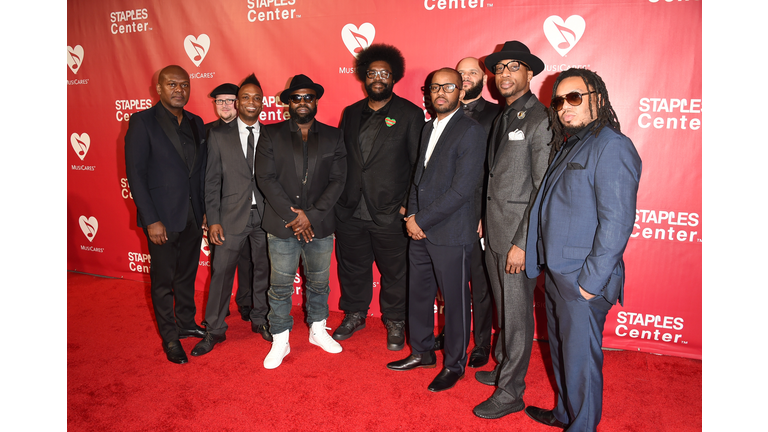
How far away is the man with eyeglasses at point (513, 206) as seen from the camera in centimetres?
242

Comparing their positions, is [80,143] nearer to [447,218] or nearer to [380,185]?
[380,185]

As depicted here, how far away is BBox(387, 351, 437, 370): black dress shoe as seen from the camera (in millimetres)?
3068

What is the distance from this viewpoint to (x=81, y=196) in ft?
17.6

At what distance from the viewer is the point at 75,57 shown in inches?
203

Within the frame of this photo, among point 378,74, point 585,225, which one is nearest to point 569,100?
point 585,225

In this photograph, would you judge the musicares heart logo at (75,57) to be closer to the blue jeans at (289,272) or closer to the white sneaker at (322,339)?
the blue jeans at (289,272)

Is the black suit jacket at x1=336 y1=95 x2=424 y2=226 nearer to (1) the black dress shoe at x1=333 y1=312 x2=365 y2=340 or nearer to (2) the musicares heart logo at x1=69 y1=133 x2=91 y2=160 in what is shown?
(1) the black dress shoe at x1=333 y1=312 x2=365 y2=340

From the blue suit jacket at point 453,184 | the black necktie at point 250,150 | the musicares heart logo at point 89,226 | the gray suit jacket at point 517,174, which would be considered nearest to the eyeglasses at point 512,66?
the gray suit jacket at point 517,174

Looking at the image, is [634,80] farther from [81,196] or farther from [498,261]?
[81,196]

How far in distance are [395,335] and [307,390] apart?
897mm

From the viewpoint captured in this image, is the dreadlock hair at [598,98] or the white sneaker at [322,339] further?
the white sneaker at [322,339]

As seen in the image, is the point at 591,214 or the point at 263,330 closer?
the point at 591,214

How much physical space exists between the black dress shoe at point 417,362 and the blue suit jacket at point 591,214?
4.15 feet

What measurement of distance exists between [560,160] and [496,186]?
459 millimetres
